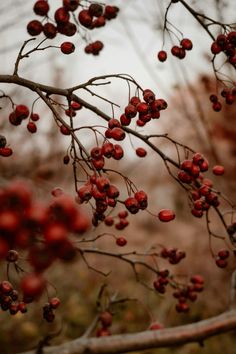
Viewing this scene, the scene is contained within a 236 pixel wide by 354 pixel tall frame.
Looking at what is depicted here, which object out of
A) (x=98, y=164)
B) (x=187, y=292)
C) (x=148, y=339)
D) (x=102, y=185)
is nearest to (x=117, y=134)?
(x=98, y=164)

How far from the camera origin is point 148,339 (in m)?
2.13

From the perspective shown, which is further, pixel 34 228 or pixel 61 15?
pixel 61 15

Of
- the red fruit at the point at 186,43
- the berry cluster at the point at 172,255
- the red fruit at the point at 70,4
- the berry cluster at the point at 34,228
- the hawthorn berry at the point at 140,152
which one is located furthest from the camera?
the berry cluster at the point at 172,255

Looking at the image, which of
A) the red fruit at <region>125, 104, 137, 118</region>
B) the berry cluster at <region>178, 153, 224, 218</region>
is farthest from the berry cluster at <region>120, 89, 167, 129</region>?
the berry cluster at <region>178, 153, 224, 218</region>

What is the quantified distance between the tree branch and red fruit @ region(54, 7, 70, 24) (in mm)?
1627

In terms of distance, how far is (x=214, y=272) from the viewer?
28.1 ft

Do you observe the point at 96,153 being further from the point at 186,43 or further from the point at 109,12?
the point at 186,43

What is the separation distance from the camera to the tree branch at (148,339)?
6.84 feet

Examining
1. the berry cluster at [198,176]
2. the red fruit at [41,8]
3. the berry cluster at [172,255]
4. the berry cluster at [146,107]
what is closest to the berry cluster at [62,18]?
the red fruit at [41,8]

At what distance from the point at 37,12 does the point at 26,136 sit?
5.90 m

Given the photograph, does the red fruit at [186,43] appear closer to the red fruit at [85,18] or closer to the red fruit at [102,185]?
the red fruit at [85,18]

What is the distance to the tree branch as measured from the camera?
6.84 feet

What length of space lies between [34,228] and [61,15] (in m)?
1.09

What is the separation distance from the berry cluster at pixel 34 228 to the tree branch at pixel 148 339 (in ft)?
4.60
